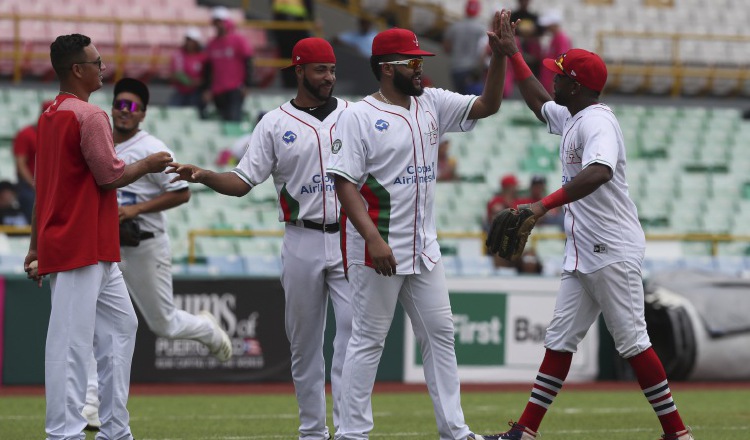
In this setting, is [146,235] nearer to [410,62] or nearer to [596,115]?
[410,62]

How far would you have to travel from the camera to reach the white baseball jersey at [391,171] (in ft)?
22.0

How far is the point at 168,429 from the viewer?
351 inches

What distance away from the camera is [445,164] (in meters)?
16.9

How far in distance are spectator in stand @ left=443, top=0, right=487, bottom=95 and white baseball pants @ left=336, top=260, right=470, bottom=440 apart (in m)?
13.0

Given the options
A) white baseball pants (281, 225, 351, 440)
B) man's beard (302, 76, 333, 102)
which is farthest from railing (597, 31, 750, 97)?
white baseball pants (281, 225, 351, 440)

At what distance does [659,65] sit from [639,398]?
1278cm

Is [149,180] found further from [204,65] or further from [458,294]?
[204,65]

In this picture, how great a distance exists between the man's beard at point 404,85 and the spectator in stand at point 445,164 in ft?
31.5

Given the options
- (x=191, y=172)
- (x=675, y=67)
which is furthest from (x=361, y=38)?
(x=191, y=172)

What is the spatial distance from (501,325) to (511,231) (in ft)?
20.6

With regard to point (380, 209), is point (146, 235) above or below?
below

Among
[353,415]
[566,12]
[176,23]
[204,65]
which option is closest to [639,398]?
[353,415]

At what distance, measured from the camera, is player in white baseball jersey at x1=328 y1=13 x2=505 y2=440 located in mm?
6715

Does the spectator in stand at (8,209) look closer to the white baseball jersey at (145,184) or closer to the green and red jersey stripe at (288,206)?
the white baseball jersey at (145,184)
